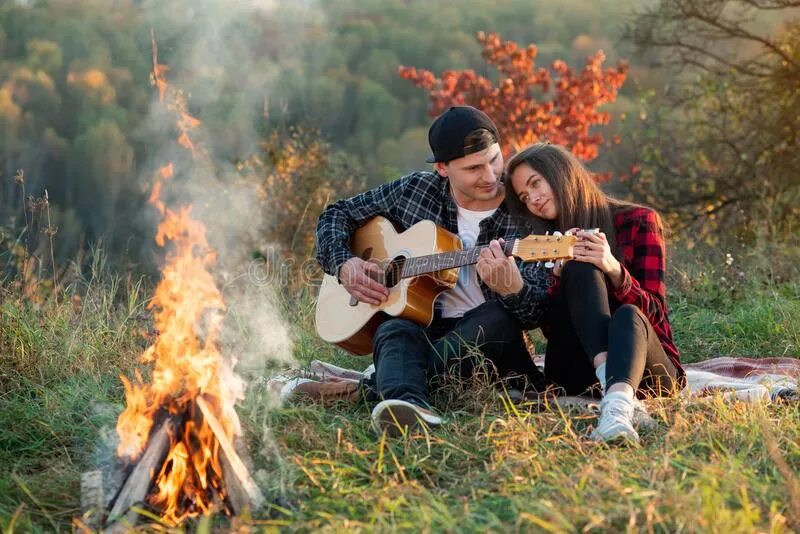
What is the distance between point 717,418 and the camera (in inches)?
122

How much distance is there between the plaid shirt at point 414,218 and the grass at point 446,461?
0.47 m

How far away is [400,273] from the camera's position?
4.04 m

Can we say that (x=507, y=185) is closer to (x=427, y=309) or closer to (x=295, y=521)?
(x=427, y=309)

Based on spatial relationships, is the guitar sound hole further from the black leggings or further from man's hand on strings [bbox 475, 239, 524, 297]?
the black leggings

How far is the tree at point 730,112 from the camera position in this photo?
28.9 feet

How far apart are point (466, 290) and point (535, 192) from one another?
59 centimetres

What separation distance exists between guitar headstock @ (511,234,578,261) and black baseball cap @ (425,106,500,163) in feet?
1.93

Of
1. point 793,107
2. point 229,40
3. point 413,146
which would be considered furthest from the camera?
point 413,146

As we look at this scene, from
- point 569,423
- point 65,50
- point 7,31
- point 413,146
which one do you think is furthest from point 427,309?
point 413,146

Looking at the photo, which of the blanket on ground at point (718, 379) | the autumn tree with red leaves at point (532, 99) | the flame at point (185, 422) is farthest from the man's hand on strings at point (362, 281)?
the autumn tree with red leaves at point (532, 99)

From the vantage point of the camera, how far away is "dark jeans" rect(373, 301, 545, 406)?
11.7ft

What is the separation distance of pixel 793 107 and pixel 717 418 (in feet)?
21.5

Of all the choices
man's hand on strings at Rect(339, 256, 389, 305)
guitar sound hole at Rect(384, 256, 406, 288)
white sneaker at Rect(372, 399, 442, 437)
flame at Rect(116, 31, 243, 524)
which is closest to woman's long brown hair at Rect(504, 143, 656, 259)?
guitar sound hole at Rect(384, 256, 406, 288)

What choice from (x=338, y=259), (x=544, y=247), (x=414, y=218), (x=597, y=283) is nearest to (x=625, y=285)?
(x=597, y=283)
